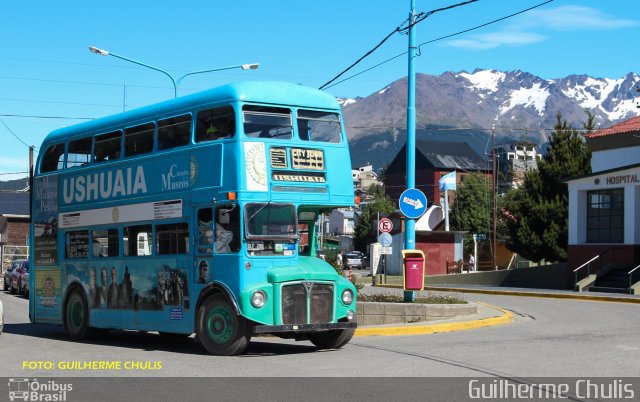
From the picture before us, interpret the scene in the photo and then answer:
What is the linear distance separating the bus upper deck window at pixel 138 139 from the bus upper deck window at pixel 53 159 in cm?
278

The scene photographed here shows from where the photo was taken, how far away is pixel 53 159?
1977cm

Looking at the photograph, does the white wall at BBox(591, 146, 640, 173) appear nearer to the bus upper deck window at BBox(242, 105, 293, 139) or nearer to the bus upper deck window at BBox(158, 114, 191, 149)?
the bus upper deck window at BBox(242, 105, 293, 139)

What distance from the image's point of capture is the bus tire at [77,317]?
18.5m

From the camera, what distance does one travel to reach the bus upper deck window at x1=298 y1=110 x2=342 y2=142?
15.3 meters

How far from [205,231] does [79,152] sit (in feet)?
16.6

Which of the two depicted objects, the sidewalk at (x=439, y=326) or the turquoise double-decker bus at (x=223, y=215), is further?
the sidewalk at (x=439, y=326)

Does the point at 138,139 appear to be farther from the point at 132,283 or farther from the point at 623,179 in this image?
the point at 623,179

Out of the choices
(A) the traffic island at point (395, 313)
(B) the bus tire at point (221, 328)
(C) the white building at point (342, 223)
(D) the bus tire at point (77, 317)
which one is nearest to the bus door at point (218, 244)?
(B) the bus tire at point (221, 328)

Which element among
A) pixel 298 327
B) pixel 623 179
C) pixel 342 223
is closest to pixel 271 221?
pixel 298 327

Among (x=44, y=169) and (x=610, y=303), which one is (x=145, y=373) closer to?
(x=44, y=169)

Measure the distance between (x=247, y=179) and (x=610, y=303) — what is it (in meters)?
18.7

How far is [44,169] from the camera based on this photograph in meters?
20.1

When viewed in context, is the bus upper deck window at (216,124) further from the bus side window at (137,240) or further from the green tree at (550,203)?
the green tree at (550,203)

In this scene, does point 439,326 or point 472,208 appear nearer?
point 439,326
